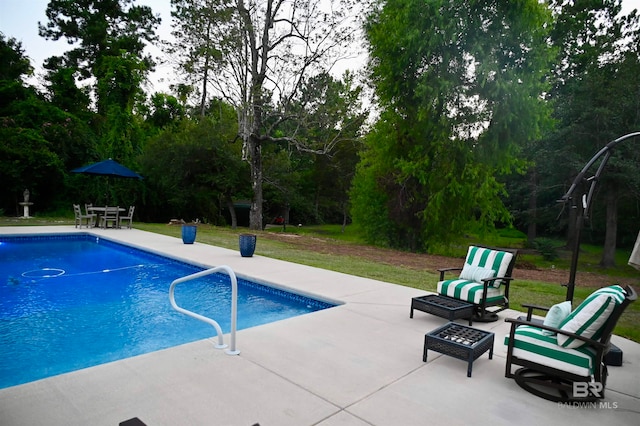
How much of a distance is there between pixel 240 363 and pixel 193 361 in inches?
14.8

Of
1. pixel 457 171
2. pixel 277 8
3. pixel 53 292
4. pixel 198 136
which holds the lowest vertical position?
pixel 53 292

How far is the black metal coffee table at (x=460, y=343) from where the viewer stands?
3.08 meters

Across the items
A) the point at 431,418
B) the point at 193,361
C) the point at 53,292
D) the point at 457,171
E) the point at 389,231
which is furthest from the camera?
the point at 389,231

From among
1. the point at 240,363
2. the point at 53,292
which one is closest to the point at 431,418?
A: the point at 240,363

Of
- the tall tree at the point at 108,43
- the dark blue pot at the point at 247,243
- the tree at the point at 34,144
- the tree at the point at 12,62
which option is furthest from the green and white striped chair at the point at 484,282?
the tree at the point at 12,62

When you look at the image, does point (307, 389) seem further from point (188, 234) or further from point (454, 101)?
point (454, 101)

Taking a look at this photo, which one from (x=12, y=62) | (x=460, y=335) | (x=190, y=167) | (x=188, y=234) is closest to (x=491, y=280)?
(x=460, y=335)

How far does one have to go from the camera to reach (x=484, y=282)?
425 cm

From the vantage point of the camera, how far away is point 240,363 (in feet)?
10.3

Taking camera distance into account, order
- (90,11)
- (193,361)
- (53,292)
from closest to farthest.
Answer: (193,361), (53,292), (90,11)

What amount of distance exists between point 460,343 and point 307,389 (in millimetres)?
1303

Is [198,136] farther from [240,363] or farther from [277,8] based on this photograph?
[240,363]

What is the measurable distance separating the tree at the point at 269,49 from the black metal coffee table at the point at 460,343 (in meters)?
14.6

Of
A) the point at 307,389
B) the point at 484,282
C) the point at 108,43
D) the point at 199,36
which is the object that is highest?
the point at 108,43
